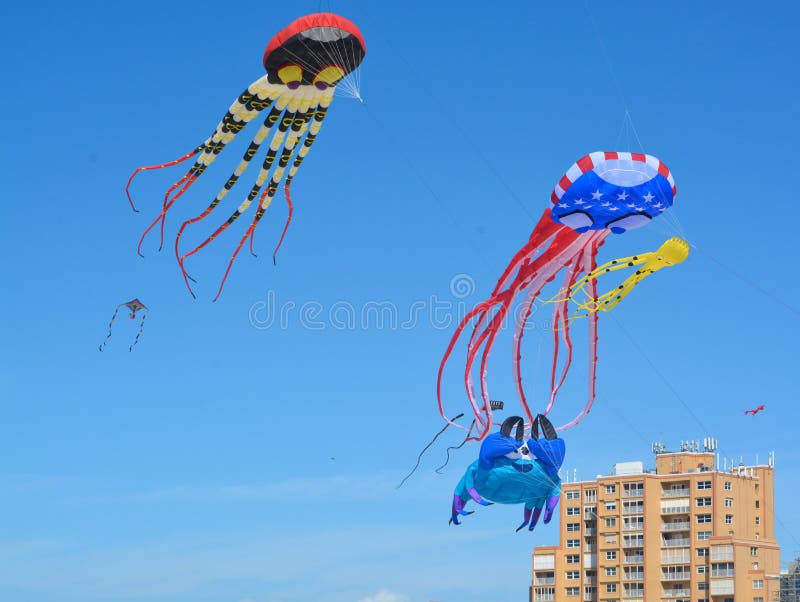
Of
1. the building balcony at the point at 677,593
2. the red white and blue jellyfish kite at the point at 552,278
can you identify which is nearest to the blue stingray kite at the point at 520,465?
the red white and blue jellyfish kite at the point at 552,278

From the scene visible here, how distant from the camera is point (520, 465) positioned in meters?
50.5

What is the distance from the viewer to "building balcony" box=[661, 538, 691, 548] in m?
98.7

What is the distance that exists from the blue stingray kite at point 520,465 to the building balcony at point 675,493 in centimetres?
5042

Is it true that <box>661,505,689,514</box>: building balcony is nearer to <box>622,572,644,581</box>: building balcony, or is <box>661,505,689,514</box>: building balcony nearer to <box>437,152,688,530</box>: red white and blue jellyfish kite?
<box>622,572,644,581</box>: building balcony

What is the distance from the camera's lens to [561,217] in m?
46.2

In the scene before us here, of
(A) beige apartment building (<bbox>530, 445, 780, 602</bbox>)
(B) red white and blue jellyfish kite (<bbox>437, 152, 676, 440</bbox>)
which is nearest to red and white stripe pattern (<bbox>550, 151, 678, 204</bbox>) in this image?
A: (B) red white and blue jellyfish kite (<bbox>437, 152, 676, 440</bbox>)

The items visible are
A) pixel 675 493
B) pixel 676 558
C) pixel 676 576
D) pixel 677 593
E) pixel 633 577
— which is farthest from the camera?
pixel 675 493

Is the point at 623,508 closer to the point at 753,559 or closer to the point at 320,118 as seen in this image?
the point at 753,559

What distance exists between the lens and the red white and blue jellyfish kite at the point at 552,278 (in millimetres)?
45344

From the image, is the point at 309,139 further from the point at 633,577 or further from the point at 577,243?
the point at 633,577

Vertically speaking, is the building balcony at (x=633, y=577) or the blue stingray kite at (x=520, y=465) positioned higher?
the building balcony at (x=633, y=577)

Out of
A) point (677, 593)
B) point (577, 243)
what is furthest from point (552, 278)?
point (677, 593)

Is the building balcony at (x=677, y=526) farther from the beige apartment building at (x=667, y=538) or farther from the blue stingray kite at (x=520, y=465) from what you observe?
the blue stingray kite at (x=520, y=465)

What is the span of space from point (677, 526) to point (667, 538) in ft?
3.59
